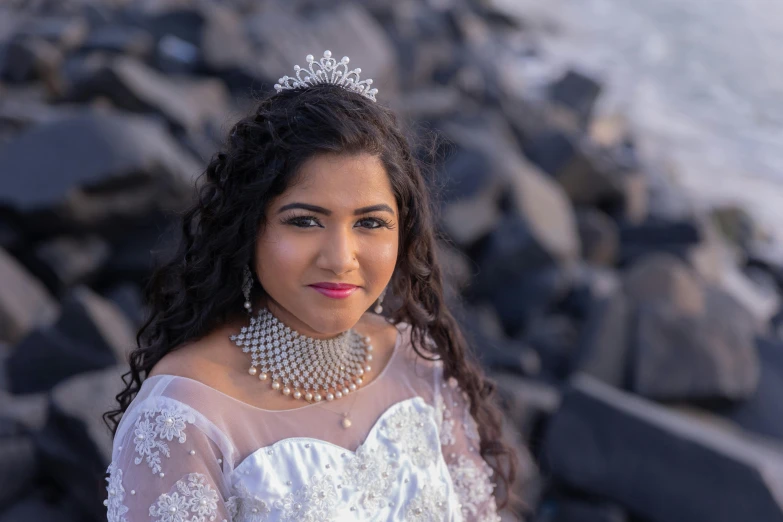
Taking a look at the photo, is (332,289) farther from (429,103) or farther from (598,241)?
(429,103)

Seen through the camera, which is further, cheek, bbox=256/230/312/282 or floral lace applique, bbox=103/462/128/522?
cheek, bbox=256/230/312/282

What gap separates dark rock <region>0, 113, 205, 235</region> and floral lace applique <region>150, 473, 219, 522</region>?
2.76 metres

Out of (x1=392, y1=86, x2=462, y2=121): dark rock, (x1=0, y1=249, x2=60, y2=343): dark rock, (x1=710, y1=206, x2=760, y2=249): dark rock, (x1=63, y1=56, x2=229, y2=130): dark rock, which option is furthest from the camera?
(x1=710, y1=206, x2=760, y2=249): dark rock

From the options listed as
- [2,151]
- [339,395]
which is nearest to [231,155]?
[339,395]

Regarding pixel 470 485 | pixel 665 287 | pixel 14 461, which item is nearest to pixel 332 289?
pixel 470 485

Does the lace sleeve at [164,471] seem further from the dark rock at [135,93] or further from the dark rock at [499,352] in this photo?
the dark rock at [135,93]

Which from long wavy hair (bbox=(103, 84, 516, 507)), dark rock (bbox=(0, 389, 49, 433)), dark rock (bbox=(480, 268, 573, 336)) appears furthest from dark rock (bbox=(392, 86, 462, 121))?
long wavy hair (bbox=(103, 84, 516, 507))

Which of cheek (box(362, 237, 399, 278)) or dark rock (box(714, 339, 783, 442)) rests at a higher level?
cheek (box(362, 237, 399, 278))

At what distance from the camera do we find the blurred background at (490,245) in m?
3.09

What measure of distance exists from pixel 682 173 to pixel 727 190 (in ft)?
2.23

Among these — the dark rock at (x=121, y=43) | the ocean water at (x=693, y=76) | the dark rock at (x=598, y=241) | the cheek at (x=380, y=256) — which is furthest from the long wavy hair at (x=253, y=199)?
the ocean water at (x=693, y=76)

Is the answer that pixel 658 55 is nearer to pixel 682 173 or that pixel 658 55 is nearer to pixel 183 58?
pixel 682 173

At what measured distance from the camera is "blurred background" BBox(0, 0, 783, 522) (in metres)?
3.09

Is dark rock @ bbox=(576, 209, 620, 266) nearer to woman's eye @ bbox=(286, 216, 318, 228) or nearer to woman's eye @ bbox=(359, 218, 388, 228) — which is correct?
woman's eye @ bbox=(359, 218, 388, 228)
